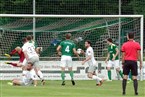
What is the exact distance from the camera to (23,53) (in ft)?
95.8

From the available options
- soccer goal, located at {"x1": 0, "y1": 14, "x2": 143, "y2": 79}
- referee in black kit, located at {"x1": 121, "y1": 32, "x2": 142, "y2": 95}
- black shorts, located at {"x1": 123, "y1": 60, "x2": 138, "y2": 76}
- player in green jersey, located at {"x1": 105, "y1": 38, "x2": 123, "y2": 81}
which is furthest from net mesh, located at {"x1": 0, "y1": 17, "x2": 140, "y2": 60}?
black shorts, located at {"x1": 123, "y1": 60, "x2": 138, "y2": 76}

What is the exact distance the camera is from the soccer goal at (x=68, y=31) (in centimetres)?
3394

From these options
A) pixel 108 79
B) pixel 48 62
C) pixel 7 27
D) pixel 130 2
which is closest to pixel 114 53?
pixel 108 79

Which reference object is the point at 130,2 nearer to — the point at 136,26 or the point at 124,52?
the point at 136,26

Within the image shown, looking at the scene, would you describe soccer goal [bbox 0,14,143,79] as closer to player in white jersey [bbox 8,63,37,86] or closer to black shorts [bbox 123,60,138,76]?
player in white jersey [bbox 8,63,37,86]

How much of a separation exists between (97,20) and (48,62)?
371cm

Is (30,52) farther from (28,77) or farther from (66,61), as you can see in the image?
(66,61)

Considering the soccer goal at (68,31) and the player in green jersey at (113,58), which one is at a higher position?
the soccer goal at (68,31)

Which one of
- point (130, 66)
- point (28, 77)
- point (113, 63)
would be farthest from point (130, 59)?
point (113, 63)

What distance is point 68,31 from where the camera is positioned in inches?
1362

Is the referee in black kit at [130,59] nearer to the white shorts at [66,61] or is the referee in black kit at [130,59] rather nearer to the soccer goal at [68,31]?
the white shorts at [66,61]

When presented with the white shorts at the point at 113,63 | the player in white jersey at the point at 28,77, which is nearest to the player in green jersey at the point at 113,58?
the white shorts at the point at 113,63

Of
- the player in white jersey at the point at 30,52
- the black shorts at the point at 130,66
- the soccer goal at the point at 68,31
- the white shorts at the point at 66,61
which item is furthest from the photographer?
the soccer goal at the point at 68,31

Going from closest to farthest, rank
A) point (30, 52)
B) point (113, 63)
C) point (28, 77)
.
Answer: point (28, 77)
point (30, 52)
point (113, 63)
